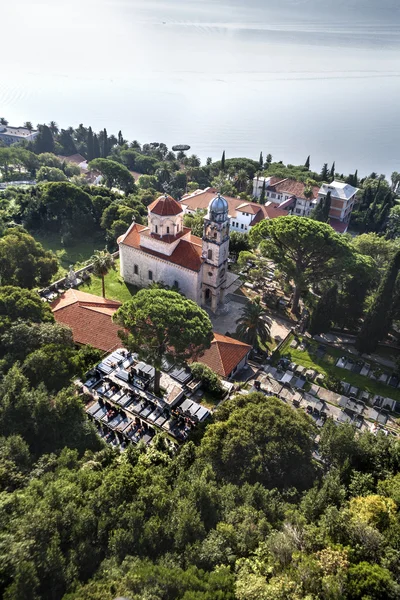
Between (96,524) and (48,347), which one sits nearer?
(96,524)

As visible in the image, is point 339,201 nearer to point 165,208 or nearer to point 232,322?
point 232,322

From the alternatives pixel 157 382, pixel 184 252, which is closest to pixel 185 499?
pixel 157 382

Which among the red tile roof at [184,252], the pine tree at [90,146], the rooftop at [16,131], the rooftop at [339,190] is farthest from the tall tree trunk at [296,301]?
the rooftop at [16,131]

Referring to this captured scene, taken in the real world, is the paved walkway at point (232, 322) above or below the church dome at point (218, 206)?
below

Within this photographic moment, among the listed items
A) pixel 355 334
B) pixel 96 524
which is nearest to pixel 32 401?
pixel 96 524

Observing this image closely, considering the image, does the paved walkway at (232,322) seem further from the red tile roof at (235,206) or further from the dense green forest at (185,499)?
the red tile roof at (235,206)

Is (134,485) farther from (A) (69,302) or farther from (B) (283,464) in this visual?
(A) (69,302)
